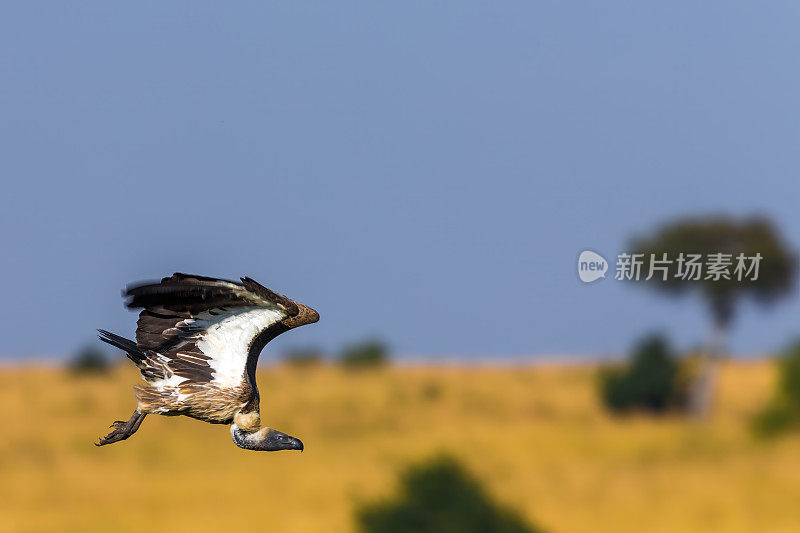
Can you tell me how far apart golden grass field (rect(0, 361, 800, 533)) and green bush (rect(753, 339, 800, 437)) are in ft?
4.04

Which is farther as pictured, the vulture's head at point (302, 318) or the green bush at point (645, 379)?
the green bush at point (645, 379)

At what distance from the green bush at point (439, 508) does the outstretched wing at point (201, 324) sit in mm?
36380

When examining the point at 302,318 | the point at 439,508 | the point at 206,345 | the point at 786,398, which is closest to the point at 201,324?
Answer: the point at 206,345

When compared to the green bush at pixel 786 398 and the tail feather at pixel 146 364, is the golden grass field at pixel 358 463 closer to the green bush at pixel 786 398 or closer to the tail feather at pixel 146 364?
the green bush at pixel 786 398

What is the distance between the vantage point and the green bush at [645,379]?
69.6 m

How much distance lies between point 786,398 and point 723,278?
18.1m

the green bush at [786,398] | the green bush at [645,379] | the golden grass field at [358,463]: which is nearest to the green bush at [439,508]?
the golden grass field at [358,463]

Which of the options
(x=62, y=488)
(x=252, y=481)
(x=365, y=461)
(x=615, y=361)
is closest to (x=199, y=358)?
(x=252, y=481)

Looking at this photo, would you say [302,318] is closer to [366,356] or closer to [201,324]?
[201,324]

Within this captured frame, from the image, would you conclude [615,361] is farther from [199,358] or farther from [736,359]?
[199,358]

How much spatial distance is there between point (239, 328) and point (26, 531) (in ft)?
116

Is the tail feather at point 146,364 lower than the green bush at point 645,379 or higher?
lower

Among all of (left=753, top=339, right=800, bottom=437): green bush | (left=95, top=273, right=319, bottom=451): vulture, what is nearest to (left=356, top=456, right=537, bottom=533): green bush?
(left=753, top=339, right=800, bottom=437): green bush

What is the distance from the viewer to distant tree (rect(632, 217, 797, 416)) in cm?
7100
